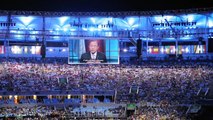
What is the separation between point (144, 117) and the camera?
160ft

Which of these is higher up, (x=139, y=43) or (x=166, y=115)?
(x=139, y=43)

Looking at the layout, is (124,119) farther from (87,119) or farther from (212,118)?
(212,118)

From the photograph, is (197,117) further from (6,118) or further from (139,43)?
(6,118)

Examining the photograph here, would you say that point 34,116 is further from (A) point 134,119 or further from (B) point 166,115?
(B) point 166,115

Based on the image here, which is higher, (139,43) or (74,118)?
(139,43)

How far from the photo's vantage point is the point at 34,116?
162 feet

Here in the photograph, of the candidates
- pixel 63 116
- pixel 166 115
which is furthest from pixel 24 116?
pixel 166 115

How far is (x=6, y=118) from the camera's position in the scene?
4816cm

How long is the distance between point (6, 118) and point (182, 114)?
61.8 feet

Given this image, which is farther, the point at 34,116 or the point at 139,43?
the point at 34,116

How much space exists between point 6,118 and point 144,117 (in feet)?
47.7

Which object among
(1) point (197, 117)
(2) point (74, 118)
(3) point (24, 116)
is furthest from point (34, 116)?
(1) point (197, 117)

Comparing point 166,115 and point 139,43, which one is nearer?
point 139,43

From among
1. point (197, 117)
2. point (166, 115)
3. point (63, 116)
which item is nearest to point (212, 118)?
point (197, 117)
